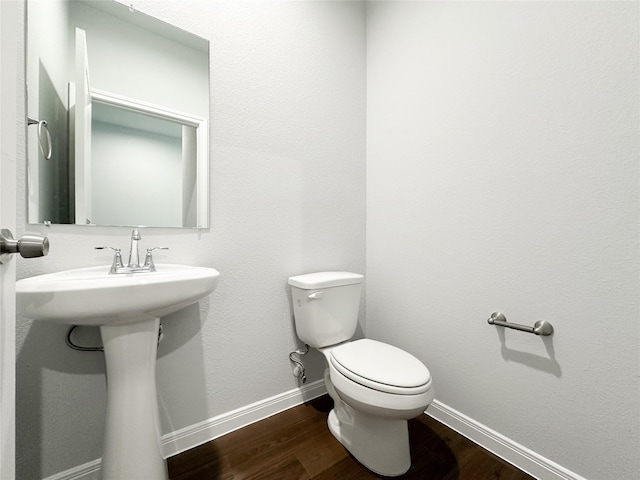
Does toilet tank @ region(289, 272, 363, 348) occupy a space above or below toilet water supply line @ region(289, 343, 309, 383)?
above

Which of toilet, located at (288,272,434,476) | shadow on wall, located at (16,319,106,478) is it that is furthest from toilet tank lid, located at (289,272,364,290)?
shadow on wall, located at (16,319,106,478)

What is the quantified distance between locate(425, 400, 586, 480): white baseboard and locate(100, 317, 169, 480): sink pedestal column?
1.20 metres

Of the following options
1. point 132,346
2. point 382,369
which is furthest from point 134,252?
point 382,369

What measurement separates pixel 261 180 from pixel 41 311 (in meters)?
0.89

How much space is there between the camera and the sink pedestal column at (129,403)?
813 mm

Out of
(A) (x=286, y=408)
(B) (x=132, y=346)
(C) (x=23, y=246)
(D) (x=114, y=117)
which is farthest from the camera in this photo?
(A) (x=286, y=408)

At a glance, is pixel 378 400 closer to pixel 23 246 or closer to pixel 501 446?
pixel 501 446

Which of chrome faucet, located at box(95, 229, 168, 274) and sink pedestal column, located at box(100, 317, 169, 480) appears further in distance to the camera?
chrome faucet, located at box(95, 229, 168, 274)

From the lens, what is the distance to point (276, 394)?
4.57ft

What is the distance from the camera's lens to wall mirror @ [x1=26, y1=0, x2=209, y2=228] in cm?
91

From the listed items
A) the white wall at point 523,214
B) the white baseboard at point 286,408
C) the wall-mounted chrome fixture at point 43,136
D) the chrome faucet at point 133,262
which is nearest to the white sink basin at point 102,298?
the chrome faucet at point 133,262

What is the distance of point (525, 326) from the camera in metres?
1.02

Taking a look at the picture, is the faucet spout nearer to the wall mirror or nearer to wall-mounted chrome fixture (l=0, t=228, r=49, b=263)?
the wall mirror

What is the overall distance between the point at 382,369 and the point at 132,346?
834 millimetres
